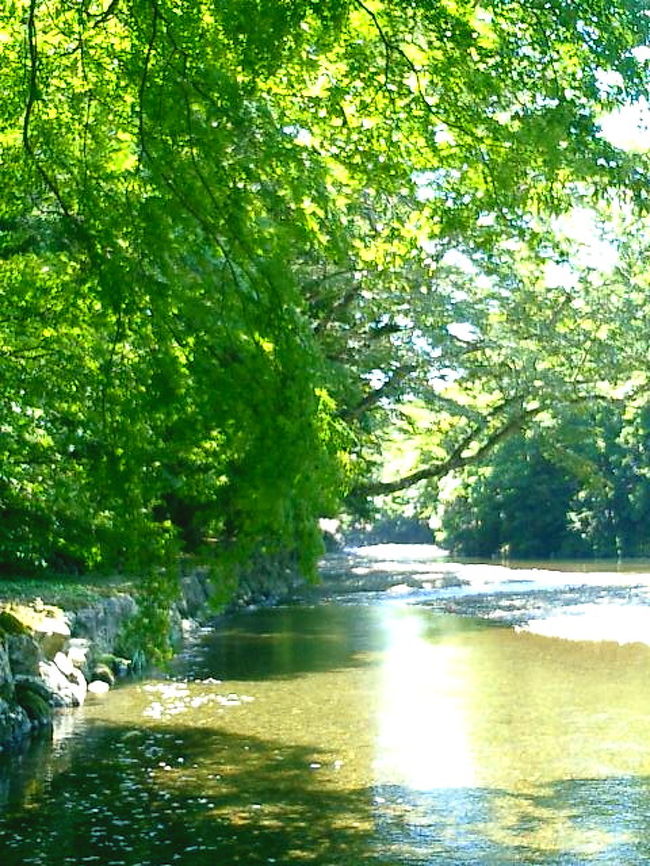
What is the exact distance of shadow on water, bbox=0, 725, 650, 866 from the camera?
8.24m

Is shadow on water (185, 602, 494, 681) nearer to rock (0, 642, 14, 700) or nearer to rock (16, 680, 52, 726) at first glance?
rock (16, 680, 52, 726)

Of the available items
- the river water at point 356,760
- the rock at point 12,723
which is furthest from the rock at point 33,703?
the river water at point 356,760

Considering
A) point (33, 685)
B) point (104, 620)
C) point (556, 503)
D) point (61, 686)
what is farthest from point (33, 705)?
point (556, 503)

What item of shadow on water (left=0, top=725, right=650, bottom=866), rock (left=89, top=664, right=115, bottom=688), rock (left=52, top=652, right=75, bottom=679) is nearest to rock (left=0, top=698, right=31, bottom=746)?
shadow on water (left=0, top=725, right=650, bottom=866)

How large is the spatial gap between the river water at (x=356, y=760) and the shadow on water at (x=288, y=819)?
0.08ft

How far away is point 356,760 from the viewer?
11.4m

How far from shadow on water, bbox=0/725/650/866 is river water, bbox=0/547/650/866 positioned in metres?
0.03

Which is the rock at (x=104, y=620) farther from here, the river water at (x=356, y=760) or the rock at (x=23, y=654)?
the rock at (x=23, y=654)

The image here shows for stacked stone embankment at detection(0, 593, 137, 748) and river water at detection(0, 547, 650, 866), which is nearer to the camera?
river water at detection(0, 547, 650, 866)

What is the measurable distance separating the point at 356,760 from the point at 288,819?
2.18 meters

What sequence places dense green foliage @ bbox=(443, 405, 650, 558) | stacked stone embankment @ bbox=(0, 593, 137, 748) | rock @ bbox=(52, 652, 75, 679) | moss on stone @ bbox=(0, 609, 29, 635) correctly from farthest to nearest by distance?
1. dense green foliage @ bbox=(443, 405, 650, 558)
2. rock @ bbox=(52, 652, 75, 679)
3. moss on stone @ bbox=(0, 609, 29, 635)
4. stacked stone embankment @ bbox=(0, 593, 137, 748)

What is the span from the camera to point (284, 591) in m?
34.1

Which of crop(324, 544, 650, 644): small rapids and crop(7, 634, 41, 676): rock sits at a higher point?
crop(7, 634, 41, 676): rock

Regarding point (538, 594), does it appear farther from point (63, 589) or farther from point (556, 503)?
point (556, 503)
